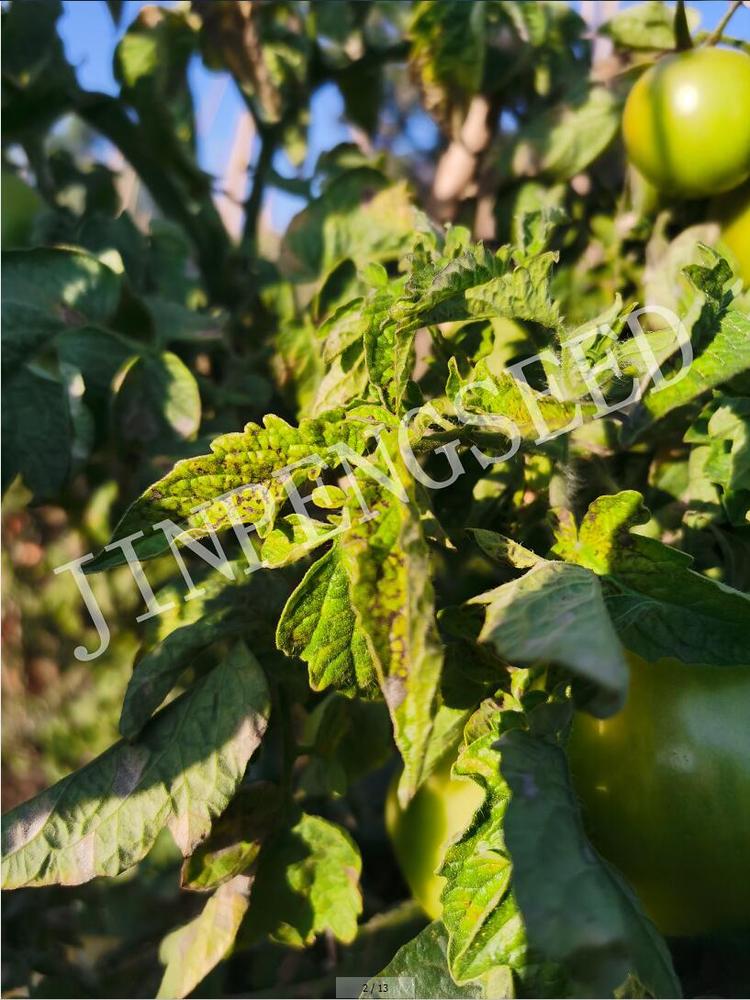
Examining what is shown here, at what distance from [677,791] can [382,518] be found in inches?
8.1

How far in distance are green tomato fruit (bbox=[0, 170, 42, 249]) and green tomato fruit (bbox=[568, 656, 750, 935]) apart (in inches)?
24.3

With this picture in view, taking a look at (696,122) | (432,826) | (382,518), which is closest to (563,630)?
(382,518)

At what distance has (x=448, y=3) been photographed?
72 centimetres

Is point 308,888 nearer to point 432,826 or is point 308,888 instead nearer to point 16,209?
point 432,826

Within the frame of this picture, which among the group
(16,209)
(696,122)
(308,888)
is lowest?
(308,888)

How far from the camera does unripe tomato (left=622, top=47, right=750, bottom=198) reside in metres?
0.60

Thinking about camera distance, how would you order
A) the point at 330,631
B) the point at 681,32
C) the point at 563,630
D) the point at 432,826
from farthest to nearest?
1. the point at 681,32
2. the point at 432,826
3. the point at 330,631
4. the point at 563,630

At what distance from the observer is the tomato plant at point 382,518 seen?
38cm

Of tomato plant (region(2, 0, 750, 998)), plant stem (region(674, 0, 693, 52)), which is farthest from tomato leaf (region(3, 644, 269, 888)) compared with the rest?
plant stem (region(674, 0, 693, 52))

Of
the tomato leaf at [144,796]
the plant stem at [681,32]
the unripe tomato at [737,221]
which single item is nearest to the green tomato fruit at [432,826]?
the tomato leaf at [144,796]

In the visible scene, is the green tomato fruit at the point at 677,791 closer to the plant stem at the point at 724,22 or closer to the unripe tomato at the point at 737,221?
the unripe tomato at the point at 737,221

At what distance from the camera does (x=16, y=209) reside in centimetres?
79

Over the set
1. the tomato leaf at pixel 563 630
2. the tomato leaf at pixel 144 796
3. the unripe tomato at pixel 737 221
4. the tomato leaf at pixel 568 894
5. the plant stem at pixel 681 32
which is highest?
the plant stem at pixel 681 32

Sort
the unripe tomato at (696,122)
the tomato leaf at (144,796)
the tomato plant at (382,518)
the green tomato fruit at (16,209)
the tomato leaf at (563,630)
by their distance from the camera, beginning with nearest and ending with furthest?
the tomato leaf at (563,630), the tomato plant at (382,518), the tomato leaf at (144,796), the unripe tomato at (696,122), the green tomato fruit at (16,209)
